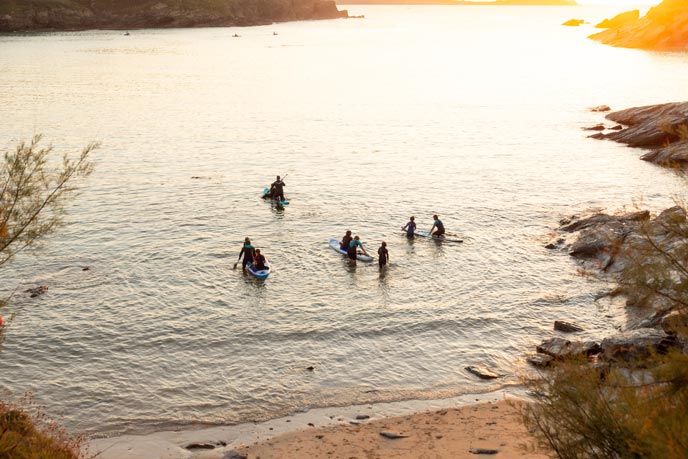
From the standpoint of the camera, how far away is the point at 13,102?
86688 mm

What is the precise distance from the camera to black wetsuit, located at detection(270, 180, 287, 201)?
48.0 meters

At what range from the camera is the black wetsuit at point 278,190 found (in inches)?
1891

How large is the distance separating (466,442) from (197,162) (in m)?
45.4

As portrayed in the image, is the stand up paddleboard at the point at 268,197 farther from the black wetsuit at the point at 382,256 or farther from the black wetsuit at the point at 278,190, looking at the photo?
the black wetsuit at the point at 382,256

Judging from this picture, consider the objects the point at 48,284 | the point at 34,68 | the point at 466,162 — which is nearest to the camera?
the point at 48,284

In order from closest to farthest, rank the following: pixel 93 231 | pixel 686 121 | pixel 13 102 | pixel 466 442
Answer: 1. pixel 466 442
2. pixel 93 231
3. pixel 686 121
4. pixel 13 102

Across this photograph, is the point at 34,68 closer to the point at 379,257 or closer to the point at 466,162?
the point at 466,162

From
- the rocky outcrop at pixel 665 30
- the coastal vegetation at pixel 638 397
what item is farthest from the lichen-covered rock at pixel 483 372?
the rocky outcrop at pixel 665 30

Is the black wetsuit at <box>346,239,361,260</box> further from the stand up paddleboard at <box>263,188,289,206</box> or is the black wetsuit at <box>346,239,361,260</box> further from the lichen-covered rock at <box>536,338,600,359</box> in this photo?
the lichen-covered rock at <box>536,338,600,359</box>

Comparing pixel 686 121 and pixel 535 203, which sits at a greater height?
pixel 686 121

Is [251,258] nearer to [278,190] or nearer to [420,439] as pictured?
[278,190]

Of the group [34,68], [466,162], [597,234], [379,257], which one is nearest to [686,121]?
[466,162]

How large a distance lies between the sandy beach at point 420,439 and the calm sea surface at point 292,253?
6.52ft

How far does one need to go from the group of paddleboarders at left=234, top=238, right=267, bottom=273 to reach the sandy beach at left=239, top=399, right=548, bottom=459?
1449cm
